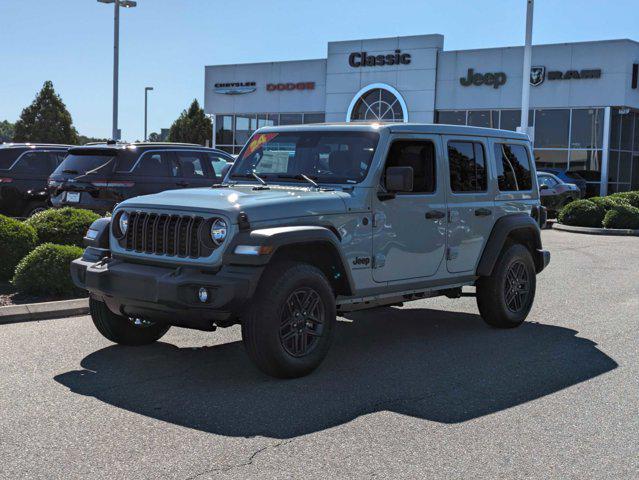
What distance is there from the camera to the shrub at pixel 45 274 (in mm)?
8969

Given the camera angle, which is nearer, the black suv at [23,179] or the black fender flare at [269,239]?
the black fender flare at [269,239]

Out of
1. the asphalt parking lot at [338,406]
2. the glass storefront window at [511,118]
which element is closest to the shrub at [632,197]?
the glass storefront window at [511,118]

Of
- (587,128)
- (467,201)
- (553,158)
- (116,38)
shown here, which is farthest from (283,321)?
(553,158)

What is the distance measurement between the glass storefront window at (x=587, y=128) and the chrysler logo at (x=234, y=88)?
17.1 meters

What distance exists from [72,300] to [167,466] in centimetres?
470

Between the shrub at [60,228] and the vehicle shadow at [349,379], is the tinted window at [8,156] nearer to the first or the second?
the shrub at [60,228]

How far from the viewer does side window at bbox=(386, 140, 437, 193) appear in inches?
286

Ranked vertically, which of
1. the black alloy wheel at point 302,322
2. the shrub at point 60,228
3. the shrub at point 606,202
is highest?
the shrub at point 606,202

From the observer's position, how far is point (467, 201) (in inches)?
311

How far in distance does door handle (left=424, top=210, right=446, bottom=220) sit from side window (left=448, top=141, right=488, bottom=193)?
1.17ft

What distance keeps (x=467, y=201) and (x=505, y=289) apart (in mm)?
1113

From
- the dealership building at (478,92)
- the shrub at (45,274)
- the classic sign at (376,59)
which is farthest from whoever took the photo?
the classic sign at (376,59)

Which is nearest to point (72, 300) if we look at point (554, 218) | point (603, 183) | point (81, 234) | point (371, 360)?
point (81, 234)

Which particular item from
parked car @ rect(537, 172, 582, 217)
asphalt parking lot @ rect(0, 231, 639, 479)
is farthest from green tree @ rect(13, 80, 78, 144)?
asphalt parking lot @ rect(0, 231, 639, 479)
